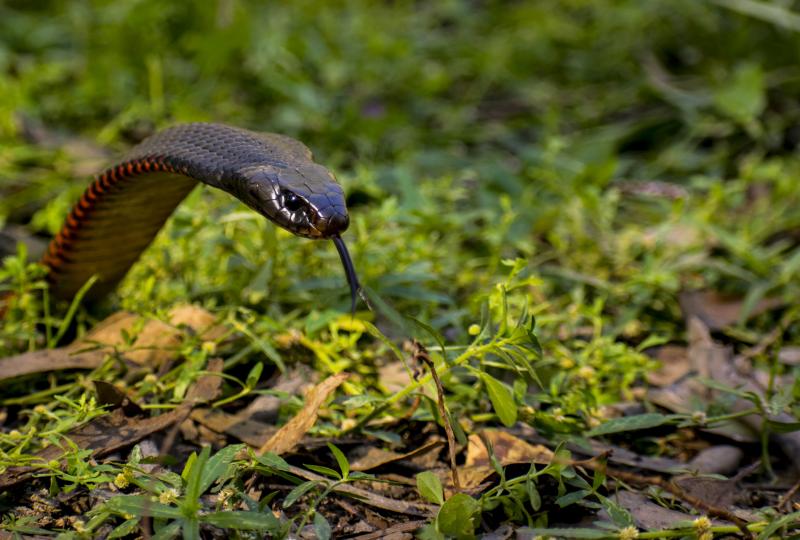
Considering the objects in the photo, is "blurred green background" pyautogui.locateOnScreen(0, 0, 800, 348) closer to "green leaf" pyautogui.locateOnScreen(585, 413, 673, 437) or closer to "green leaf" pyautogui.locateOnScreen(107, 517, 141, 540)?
"green leaf" pyautogui.locateOnScreen(585, 413, 673, 437)

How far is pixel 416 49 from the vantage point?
597cm

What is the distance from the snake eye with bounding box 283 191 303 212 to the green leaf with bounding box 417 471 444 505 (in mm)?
724

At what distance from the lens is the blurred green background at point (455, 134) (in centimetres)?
336

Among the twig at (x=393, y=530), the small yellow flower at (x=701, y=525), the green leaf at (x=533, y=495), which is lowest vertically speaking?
the twig at (x=393, y=530)

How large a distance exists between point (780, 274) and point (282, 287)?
191 centimetres

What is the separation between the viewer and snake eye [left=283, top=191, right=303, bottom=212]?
2.27 m

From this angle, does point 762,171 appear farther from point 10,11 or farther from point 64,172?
point 10,11

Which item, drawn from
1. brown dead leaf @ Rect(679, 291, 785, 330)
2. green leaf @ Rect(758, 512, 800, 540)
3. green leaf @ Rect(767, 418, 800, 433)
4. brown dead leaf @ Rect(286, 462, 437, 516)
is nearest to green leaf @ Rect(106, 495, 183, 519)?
brown dead leaf @ Rect(286, 462, 437, 516)

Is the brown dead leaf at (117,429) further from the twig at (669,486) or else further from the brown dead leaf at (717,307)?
the brown dead leaf at (717,307)

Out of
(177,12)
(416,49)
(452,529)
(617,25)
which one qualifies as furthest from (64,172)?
(617,25)

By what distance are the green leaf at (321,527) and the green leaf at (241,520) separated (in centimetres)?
15

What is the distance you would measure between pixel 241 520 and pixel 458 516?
0.49 m

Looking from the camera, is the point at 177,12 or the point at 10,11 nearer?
the point at 177,12

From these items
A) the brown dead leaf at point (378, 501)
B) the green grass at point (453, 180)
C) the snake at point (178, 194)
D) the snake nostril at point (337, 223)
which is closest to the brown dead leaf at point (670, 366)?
the green grass at point (453, 180)
